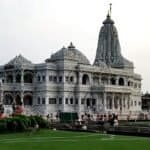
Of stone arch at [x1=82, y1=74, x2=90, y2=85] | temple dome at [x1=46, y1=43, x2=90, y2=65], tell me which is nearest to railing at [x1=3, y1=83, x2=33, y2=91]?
temple dome at [x1=46, y1=43, x2=90, y2=65]

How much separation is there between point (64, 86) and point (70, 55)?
18.5 ft

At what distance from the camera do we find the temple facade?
265 feet

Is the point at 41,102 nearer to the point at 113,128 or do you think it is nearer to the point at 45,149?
the point at 113,128

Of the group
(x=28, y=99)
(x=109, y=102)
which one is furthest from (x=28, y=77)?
(x=109, y=102)

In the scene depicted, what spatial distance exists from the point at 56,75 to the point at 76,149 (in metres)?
62.2

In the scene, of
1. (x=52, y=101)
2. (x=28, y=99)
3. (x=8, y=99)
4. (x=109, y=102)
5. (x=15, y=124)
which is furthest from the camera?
(x=109, y=102)

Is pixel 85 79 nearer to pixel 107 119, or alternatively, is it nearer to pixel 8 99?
pixel 8 99

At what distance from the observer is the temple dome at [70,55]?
8288 cm

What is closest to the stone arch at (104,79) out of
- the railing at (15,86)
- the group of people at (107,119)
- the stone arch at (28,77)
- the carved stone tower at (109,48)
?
the carved stone tower at (109,48)

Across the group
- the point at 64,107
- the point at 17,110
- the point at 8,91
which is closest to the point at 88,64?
the point at 64,107

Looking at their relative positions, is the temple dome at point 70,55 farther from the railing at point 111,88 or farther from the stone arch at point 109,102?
the stone arch at point 109,102

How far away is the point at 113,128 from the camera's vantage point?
33.1 m

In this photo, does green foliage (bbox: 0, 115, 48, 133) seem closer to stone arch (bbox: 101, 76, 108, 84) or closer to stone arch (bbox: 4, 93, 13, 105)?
stone arch (bbox: 4, 93, 13, 105)

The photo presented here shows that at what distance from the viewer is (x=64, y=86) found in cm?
8194
